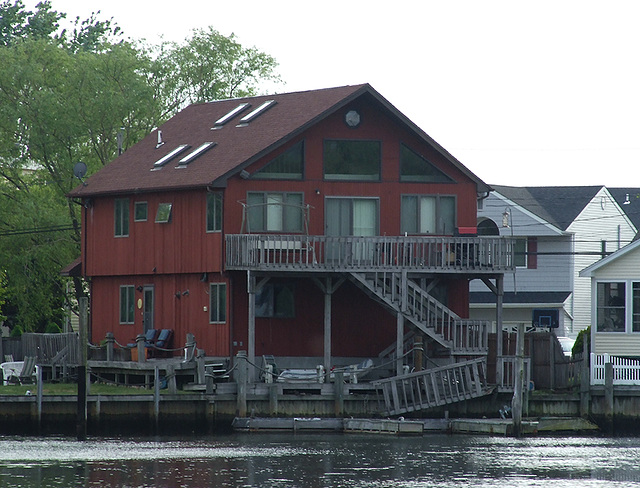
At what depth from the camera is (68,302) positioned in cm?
6462

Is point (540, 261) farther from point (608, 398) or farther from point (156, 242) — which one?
point (156, 242)

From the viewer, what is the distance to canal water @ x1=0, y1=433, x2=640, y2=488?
120 feet

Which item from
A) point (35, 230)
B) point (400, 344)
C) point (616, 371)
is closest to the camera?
point (400, 344)

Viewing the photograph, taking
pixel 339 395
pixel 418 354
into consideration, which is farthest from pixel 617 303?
pixel 339 395

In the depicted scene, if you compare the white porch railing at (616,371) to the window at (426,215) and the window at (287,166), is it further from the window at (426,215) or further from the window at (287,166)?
the window at (287,166)

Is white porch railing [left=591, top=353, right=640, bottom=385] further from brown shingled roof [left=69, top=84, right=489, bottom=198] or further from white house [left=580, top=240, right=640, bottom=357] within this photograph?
brown shingled roof [left=69, top=84, right=489, bottom=198]

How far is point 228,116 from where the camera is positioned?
181ft

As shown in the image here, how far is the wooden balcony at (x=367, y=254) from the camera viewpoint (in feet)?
155

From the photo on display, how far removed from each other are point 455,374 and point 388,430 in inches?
117

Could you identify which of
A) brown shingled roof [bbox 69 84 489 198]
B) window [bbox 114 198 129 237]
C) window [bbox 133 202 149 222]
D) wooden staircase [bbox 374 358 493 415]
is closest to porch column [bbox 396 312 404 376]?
wooden staircase [bbox 374 358 493 415]

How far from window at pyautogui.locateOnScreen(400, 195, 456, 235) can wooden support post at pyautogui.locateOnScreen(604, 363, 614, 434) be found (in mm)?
7844

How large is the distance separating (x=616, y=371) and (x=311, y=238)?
10723 millimetres

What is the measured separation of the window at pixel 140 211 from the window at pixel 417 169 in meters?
9.20

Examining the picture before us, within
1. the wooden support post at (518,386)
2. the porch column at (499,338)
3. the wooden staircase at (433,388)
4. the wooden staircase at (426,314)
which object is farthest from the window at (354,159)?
the wooden support post at (518,386)
